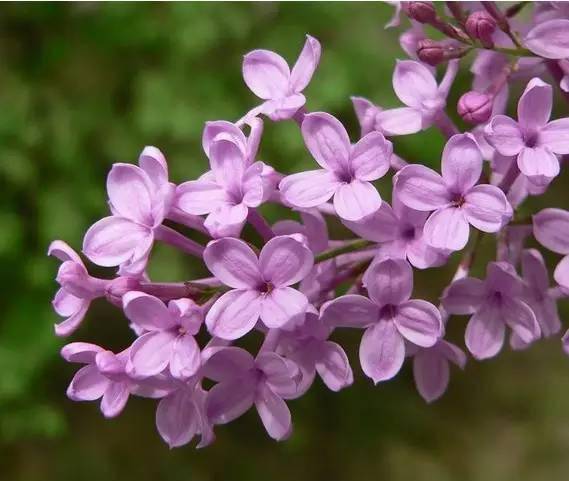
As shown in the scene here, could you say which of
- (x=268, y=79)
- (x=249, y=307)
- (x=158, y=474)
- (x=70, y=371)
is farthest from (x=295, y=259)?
(x=158, y=474)

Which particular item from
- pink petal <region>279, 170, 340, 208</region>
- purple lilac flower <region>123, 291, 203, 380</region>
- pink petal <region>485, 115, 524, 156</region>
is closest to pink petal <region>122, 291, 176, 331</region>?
purple lilac flower <region>123, 291, 203, 380</region>

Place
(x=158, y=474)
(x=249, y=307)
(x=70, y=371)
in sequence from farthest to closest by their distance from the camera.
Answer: (x=158, y=474)
(x=70, y=371)
(x=249, y=307)

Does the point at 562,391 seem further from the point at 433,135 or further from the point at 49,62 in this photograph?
the point at 49,62

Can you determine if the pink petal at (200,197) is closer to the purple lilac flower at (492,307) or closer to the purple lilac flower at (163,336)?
the purple lilac flower at (163,336)

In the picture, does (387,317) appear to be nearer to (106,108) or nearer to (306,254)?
(306,254)

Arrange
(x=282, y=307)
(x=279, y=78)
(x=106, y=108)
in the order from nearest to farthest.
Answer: (x=282, y=307), (x=279, y=78), (x=106, y=108)

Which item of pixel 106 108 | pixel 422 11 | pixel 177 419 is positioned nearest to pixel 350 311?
pixel 177 419
